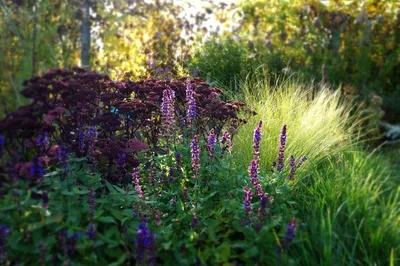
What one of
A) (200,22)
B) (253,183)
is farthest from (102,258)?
(200,22)

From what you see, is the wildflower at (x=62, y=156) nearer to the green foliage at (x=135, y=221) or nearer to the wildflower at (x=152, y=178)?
the green foliage at (x=135, y=221)

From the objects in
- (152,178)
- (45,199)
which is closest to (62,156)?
(45,199)

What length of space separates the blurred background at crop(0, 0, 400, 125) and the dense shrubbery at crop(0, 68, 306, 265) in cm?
257

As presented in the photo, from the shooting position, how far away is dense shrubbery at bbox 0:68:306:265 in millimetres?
2375

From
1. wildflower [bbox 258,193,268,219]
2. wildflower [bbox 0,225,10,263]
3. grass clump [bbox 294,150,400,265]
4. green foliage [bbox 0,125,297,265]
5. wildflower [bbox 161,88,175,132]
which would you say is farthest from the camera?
wildflower [bbox 161,88,175,132]

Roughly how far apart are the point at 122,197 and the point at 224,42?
17.3 ft

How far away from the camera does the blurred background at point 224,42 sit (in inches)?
291

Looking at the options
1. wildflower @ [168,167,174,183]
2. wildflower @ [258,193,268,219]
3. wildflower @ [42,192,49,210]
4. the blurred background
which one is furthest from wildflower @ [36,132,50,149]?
the blurred background

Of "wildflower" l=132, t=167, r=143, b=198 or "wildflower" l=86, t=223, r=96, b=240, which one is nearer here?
"wildflower" l=86, t=223, r=96, b=240

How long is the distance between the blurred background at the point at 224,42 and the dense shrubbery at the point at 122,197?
101 inches

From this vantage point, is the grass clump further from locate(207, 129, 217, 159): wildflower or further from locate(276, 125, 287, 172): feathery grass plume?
locate(207, 129, 217, 159): wildflower

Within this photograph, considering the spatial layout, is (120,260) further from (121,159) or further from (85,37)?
(85,37)

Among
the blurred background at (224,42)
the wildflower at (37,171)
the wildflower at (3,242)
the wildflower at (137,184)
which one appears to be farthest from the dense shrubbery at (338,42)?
the wildflower at (3,242)

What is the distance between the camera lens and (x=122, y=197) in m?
2.84
